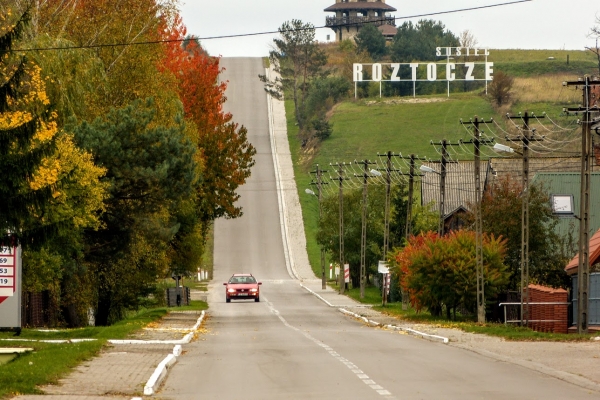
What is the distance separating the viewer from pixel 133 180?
138ft

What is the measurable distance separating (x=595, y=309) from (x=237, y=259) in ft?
174

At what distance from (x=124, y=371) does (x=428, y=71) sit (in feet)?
346

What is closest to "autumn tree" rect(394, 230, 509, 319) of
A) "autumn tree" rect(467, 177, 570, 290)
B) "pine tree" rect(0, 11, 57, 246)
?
"autumn tree" rect(467, 177, 570, 290)

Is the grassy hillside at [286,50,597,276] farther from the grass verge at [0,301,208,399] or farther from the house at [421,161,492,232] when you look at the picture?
the grass verge at [0,301,208,399]

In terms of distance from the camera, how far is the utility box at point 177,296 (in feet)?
189

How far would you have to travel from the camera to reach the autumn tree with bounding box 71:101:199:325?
1618 inches

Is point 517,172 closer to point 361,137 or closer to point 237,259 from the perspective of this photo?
point 237,259

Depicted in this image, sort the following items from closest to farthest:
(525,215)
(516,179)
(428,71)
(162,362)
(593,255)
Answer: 1. (162,362)
2. (525,215)
3. (593,255)
4. (516,179)
5. (428,71)

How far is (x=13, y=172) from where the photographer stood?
67.6 ft

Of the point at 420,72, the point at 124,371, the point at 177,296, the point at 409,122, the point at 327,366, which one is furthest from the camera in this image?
the point at 420,72

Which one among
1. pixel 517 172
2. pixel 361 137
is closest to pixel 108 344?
pixel 517 172

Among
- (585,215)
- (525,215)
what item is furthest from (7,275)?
(525,215)

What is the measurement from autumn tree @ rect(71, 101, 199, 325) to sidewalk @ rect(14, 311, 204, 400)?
427 inches

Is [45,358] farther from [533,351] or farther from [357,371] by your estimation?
[533,351]
